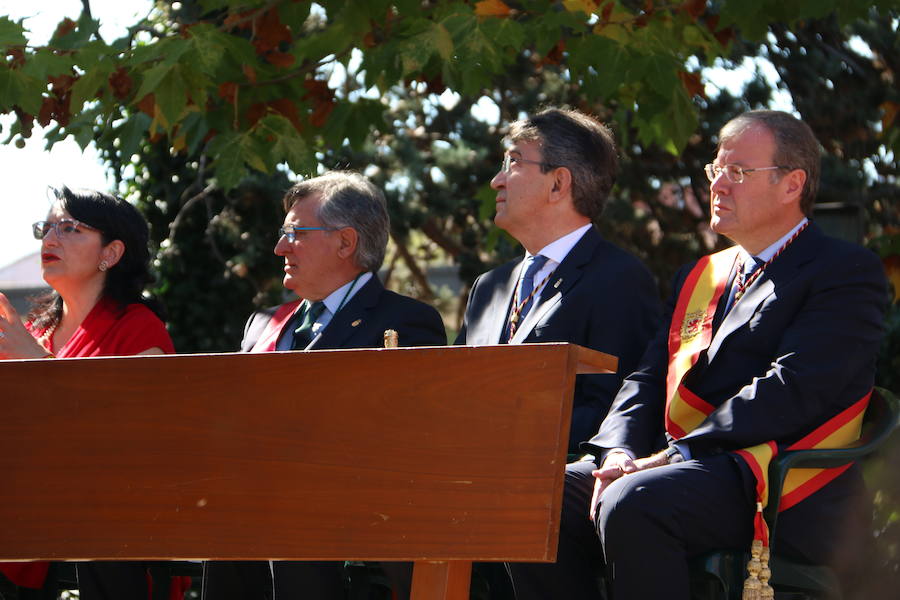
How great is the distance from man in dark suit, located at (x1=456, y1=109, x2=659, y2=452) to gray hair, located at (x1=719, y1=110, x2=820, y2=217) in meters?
0.60

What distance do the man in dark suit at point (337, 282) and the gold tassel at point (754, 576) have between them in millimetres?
1554

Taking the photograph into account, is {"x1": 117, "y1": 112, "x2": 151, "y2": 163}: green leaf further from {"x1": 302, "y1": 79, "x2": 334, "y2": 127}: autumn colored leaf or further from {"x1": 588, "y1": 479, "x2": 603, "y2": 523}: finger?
{"x1": 588, "y1": 479, "x2": 603, "y2": 523}: finger

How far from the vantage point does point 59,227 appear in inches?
180

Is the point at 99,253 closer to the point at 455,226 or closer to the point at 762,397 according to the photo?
the point at 762,397

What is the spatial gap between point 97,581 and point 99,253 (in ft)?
4.22

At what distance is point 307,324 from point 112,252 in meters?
0.81

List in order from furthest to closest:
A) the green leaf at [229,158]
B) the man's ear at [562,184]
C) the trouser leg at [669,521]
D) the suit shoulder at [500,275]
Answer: the green leaf at [229,158] < the suit shoulder at [500,275] < the man's ear at [562,184] < the trouser leg at [669,521]

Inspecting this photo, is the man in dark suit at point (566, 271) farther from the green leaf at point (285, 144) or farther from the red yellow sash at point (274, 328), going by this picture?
the green leaf at point (285, 144)

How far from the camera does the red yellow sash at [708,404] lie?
10.3 feet

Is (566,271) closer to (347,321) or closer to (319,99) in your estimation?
(347,321)

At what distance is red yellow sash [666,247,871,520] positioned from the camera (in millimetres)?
3139

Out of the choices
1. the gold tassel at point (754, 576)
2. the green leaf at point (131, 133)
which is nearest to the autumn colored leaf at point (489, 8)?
the green leaf at point (131, 133)

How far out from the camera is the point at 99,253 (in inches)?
181

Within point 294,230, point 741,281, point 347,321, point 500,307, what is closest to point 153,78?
point 294,230
